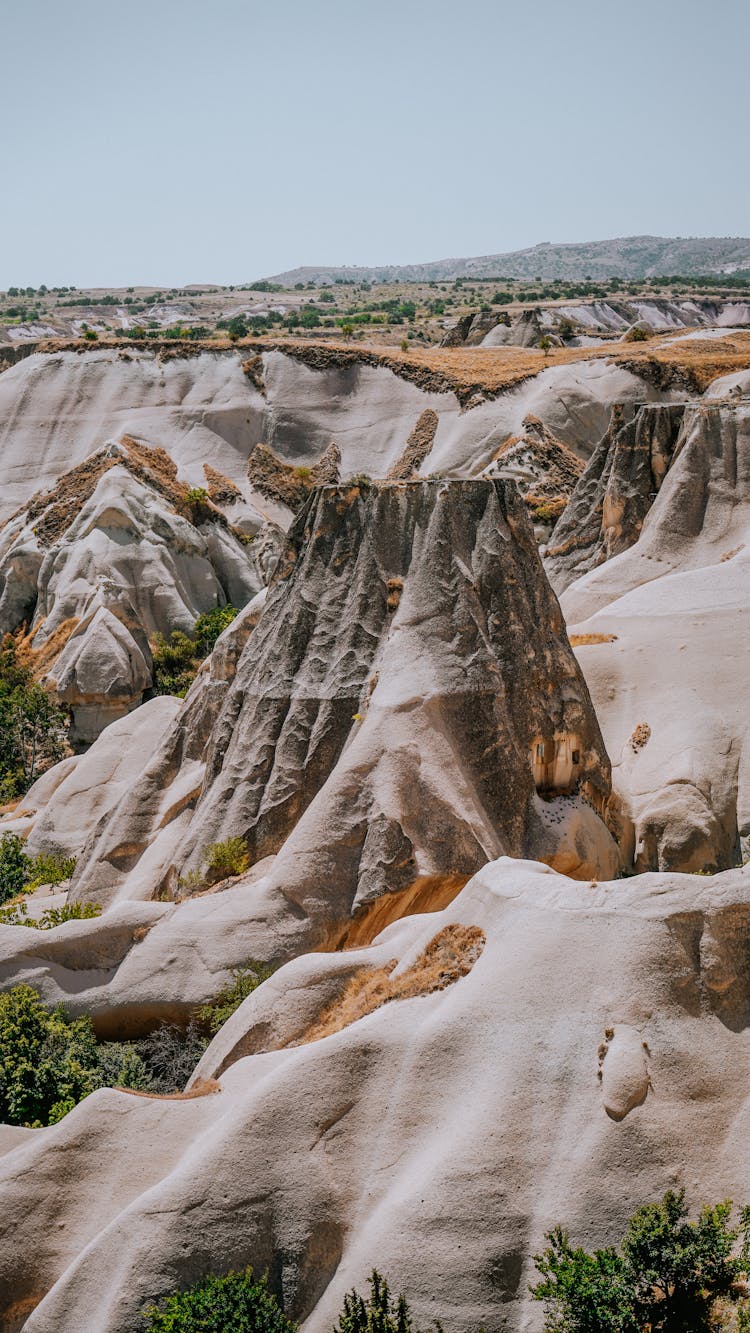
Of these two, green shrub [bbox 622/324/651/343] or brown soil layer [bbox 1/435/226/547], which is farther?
green shrub [bbox 622/324/651/343]

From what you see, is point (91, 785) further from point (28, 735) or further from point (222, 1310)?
point (222, 1310)

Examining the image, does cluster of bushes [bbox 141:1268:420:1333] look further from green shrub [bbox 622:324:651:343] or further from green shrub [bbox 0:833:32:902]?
green shrub [bbox 622:324:651:343]

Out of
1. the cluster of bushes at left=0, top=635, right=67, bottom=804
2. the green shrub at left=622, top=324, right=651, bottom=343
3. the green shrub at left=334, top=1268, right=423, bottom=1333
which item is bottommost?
the cluster of bushes at left=0, top=635, right=67, bottom=804

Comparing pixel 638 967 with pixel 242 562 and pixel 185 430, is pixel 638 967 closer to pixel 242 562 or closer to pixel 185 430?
pixel 242 562

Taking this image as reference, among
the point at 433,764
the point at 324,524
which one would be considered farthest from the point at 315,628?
the point at 433,764

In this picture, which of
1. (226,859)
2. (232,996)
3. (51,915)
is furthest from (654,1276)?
(51,915)

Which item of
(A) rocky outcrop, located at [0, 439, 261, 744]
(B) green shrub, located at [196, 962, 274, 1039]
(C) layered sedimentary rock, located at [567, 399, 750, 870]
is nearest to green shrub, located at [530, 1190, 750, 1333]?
(B) green shrub, located at [196, 962, 274, 1039]
